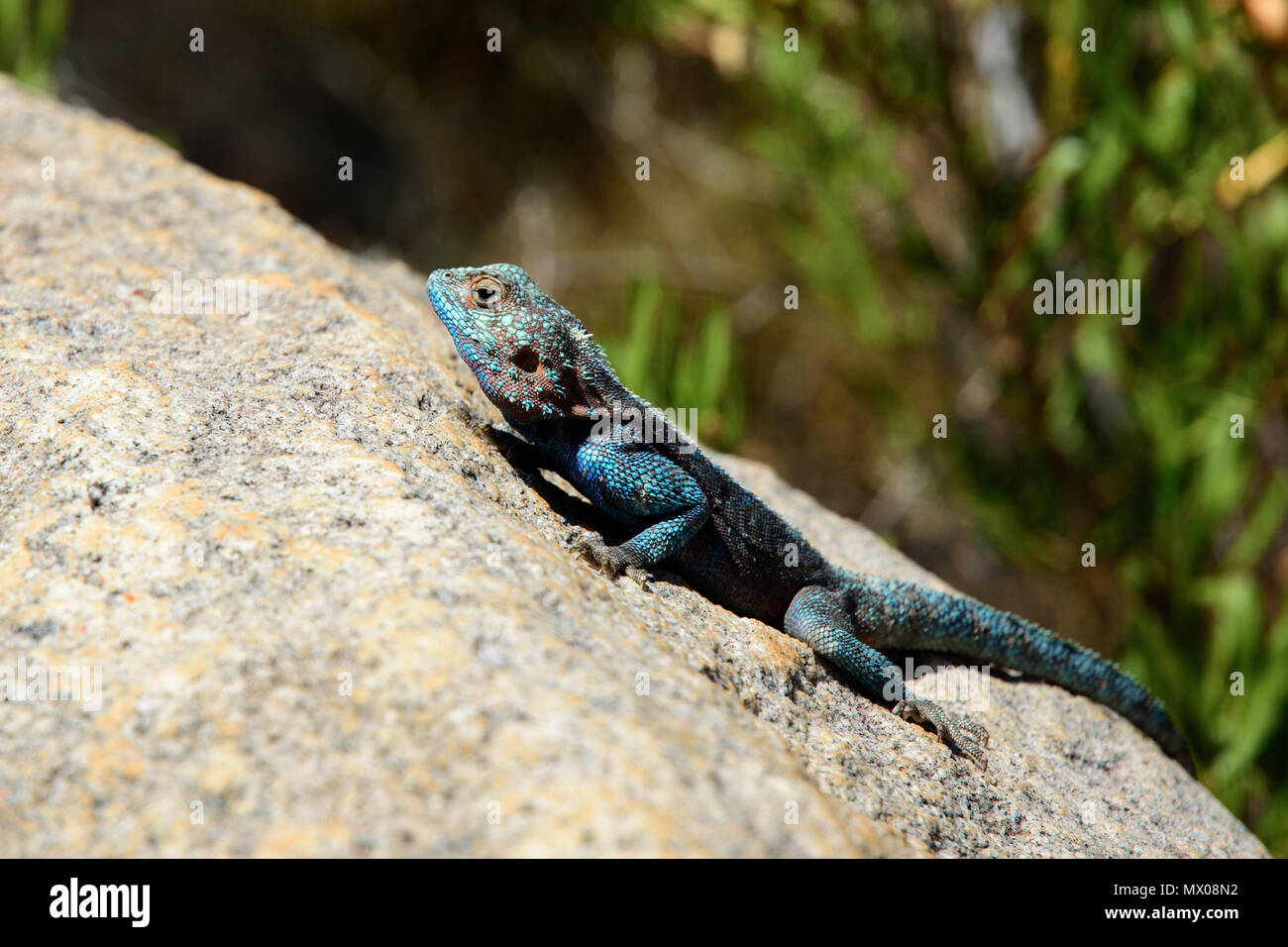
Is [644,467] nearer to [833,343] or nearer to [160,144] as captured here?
[160,144]

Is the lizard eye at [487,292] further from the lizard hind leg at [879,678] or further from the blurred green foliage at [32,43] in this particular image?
the blurred green foliage at [32,43]

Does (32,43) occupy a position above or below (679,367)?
above

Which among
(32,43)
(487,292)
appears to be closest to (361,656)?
(487,292)

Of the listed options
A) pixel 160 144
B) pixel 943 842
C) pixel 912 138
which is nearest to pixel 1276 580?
pixel 912 138

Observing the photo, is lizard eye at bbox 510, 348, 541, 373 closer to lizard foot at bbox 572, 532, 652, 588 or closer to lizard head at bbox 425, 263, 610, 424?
→ lizard head at bbox 425, 263, 610, 424

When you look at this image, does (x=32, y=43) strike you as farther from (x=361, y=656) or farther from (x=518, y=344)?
(x=361, y=656)

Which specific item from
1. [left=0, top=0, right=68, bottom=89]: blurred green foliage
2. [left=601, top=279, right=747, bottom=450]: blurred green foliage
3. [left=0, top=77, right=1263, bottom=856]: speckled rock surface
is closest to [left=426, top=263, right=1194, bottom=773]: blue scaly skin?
[left=0, top=77, right=1263, bottom=856]: speckled rock surface

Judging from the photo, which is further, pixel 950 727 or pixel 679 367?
pixel 679 367
